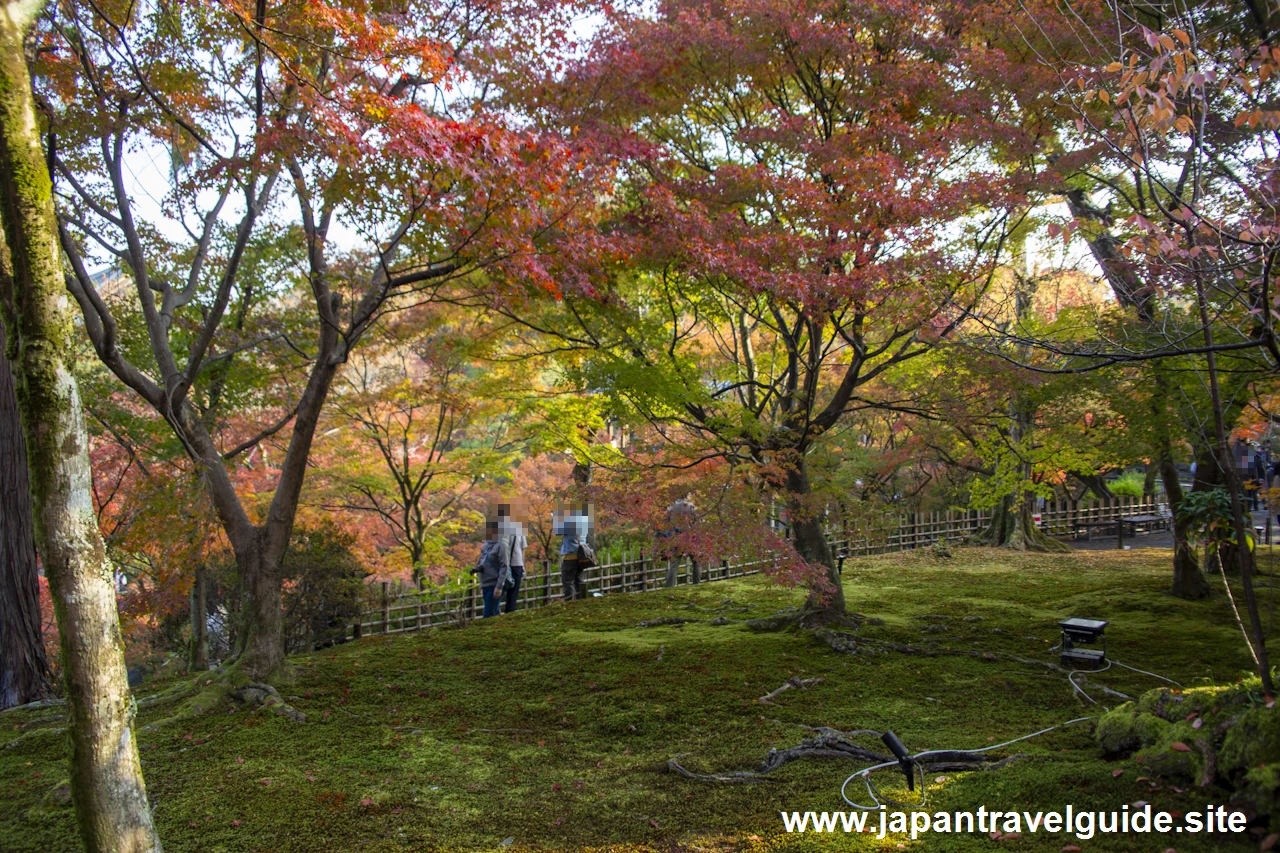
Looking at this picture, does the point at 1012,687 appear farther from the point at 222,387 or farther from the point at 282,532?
the point at 222,387

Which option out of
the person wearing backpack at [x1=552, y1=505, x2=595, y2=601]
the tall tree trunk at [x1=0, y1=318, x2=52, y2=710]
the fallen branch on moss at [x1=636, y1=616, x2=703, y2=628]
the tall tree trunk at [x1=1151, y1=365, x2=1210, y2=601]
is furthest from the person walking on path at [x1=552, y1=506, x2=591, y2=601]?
the tall tree trunk at [x1=1151, y1=365, x2=1210, y2=601]

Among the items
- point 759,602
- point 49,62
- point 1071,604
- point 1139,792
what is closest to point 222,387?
point 49,62

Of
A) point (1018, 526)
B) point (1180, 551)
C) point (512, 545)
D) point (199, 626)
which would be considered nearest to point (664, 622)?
point (512, 545)

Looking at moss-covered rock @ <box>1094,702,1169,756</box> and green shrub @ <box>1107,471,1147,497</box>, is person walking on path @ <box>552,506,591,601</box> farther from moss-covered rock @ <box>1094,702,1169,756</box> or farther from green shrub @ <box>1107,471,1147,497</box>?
green shrub @ <box>1107,471,1147,497</box>

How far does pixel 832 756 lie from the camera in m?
3.83

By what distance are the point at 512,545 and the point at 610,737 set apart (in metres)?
4.48

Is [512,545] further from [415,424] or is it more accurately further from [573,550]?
[415,424]

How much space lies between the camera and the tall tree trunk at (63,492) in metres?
2.36

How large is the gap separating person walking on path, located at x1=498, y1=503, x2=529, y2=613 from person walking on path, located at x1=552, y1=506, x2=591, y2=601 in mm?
522

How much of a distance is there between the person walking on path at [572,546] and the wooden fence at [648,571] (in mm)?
672

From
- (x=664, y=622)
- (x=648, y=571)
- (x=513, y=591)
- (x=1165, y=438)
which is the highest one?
(x=1165, y=438)

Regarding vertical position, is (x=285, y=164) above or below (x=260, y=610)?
above

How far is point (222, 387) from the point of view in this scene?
25.4ft

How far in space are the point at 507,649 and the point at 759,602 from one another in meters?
3.52
